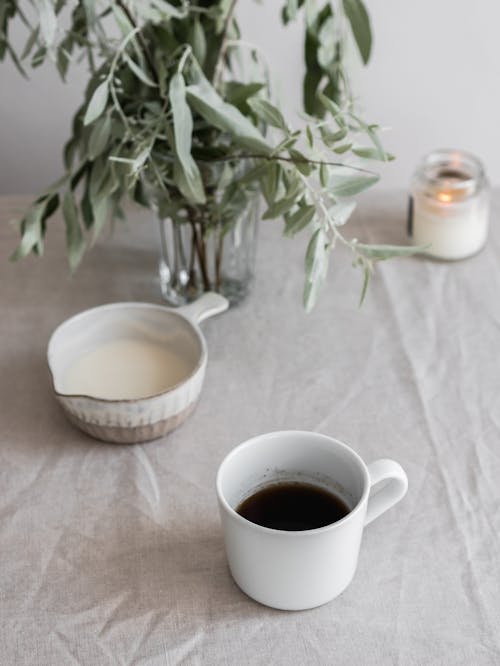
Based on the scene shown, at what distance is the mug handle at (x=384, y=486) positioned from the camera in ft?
2.09

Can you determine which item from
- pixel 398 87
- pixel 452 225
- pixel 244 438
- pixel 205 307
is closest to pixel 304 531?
pixel 244 438

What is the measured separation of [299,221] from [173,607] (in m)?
0.30

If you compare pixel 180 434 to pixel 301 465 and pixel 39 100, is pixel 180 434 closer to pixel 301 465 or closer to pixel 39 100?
pixel 301 465

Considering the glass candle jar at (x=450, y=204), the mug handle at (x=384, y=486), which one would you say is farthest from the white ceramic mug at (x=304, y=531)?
the glass candle jar at (x=450, y=204)

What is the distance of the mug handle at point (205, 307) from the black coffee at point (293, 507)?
219 millimetres

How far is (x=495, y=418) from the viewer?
2.61 ft

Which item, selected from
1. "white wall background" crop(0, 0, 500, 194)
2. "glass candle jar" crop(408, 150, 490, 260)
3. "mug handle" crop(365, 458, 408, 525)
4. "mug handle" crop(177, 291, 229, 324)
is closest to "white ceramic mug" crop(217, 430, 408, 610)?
"mug handle" crop(365, 458, 408, 525)

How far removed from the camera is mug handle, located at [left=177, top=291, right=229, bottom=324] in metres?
0.84

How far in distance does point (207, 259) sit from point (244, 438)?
0.22m

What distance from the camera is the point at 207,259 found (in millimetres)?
932

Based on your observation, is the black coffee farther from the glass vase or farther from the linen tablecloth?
the glass vase

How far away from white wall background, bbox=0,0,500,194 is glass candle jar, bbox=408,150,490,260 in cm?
20

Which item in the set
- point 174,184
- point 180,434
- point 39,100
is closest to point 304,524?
point 180,434

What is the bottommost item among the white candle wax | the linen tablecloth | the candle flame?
the linen tablecloth
